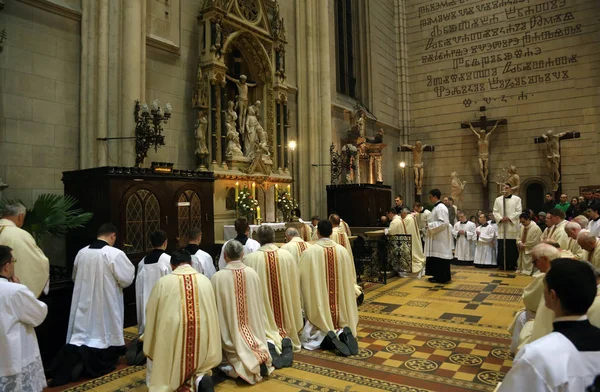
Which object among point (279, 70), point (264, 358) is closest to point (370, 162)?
point (279, 70)

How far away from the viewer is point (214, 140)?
10.9m

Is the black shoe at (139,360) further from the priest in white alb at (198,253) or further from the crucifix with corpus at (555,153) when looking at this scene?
the crucifix with corpus at (555,153)

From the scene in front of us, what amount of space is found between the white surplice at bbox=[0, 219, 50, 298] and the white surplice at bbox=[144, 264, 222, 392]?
1409 millimetres

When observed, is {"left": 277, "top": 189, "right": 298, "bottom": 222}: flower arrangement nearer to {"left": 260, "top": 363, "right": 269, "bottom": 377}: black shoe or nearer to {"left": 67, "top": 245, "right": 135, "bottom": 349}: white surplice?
{"left": 67, "top": 245, "right": 135, "bottom": 349}: white surplice

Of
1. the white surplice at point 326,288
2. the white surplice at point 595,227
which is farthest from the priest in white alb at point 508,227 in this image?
the white surplice at point 326,288

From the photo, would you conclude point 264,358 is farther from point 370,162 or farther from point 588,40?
point 588,40

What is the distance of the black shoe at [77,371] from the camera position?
4578mm

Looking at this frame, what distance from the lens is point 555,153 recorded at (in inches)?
675

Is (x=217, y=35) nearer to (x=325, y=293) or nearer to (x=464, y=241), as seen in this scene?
(x=325, y=293)

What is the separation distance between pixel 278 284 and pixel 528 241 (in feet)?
24.6

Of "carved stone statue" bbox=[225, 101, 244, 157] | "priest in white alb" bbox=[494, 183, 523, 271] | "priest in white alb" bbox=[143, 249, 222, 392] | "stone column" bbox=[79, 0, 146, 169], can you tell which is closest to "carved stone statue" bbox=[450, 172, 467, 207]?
"priest in white alb" bbox=[494, 183, 523, 271]

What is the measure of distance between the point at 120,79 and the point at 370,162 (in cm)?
1028

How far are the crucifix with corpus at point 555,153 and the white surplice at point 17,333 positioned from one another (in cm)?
1805

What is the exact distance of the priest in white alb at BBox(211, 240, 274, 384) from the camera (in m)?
4.43
